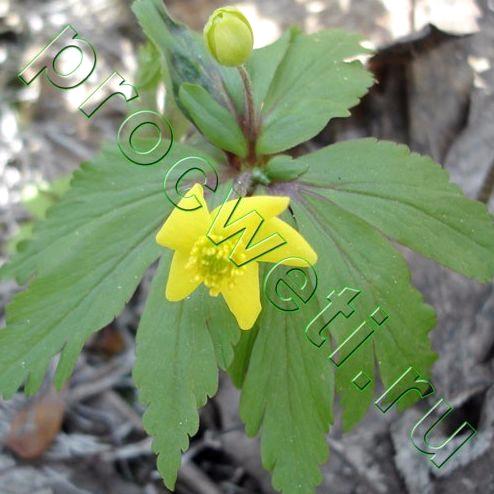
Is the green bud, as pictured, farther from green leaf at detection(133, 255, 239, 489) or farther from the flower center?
green leaf at detection(133, 255, 239, 489)

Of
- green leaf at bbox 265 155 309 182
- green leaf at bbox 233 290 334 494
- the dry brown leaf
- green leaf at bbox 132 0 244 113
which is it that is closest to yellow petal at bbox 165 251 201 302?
green leaf at bbox 233 290 334 494

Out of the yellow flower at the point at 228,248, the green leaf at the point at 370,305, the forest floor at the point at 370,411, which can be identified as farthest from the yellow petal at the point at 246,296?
the forest floor at the point at 370,411

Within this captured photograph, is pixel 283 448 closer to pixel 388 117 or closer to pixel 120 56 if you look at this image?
pixel 388 117

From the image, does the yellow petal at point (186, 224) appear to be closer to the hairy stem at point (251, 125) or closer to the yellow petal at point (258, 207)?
the yellow petal at point (258, 207)

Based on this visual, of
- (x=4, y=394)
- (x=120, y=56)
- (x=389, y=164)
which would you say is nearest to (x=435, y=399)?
(x=389, y=164)

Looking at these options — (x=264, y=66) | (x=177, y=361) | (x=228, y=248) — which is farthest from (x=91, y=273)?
(x=264, y=66)
